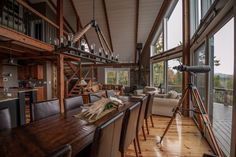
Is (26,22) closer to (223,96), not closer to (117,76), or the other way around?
(223,96)

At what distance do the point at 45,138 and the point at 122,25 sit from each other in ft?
23.7

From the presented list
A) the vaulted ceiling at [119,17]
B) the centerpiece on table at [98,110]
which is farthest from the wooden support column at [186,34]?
the centerpiece on table at [98,110]

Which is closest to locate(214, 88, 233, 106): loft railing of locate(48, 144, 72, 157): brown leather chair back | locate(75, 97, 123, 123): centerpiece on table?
locate(75, 97, 123, 123): centerpiece on table

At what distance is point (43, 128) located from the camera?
1.57 m

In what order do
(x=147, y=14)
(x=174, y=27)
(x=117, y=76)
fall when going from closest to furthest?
(x=174, y=27) < (x=147, y=14) < (x=117, y=76)

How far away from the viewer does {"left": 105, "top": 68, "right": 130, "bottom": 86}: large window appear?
11.0m

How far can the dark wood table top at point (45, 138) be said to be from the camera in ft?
3.56

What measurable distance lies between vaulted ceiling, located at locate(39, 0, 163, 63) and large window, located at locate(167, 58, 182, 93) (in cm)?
246

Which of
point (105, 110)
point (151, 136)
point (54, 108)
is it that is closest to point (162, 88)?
point (151, 136)

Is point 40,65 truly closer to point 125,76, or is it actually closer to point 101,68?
point 101,68

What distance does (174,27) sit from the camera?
588 cm

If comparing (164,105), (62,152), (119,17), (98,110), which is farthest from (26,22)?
(62,152)

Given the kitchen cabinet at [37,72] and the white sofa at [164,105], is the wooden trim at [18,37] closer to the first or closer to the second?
the kitchen cabinet at [37,72]

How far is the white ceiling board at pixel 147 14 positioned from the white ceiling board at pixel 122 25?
33 centimetres
